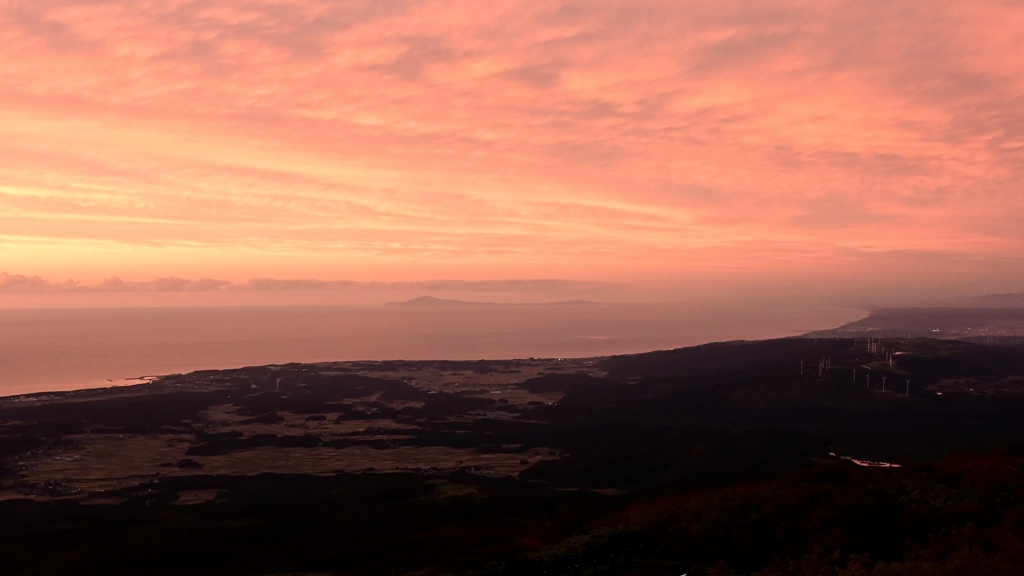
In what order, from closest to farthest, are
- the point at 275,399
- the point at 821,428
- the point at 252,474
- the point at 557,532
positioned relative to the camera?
the point at 557,532 → the point at 252,474 → the point at 821,428 → the point at 275,399

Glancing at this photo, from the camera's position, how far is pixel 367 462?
69.8m

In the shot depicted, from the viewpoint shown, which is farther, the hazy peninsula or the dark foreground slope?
the hazy peninsula

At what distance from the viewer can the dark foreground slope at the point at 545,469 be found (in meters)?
24.2

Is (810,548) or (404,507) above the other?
(810,548)

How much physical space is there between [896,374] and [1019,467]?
8216cm

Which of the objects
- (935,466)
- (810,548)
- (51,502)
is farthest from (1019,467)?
(51,502)

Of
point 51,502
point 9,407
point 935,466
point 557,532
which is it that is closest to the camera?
point 557,532

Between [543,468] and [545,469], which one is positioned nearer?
[545,469]

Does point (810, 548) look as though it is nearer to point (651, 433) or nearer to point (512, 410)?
point (651, 433)

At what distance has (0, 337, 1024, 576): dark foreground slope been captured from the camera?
951 inches

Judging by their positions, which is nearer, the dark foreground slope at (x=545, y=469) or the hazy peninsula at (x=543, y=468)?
the dark foreground slope at (x=545, y=469)

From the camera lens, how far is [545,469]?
64938 mm

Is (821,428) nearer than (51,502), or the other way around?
(51,502)

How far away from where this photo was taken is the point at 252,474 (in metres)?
A: 64.7
